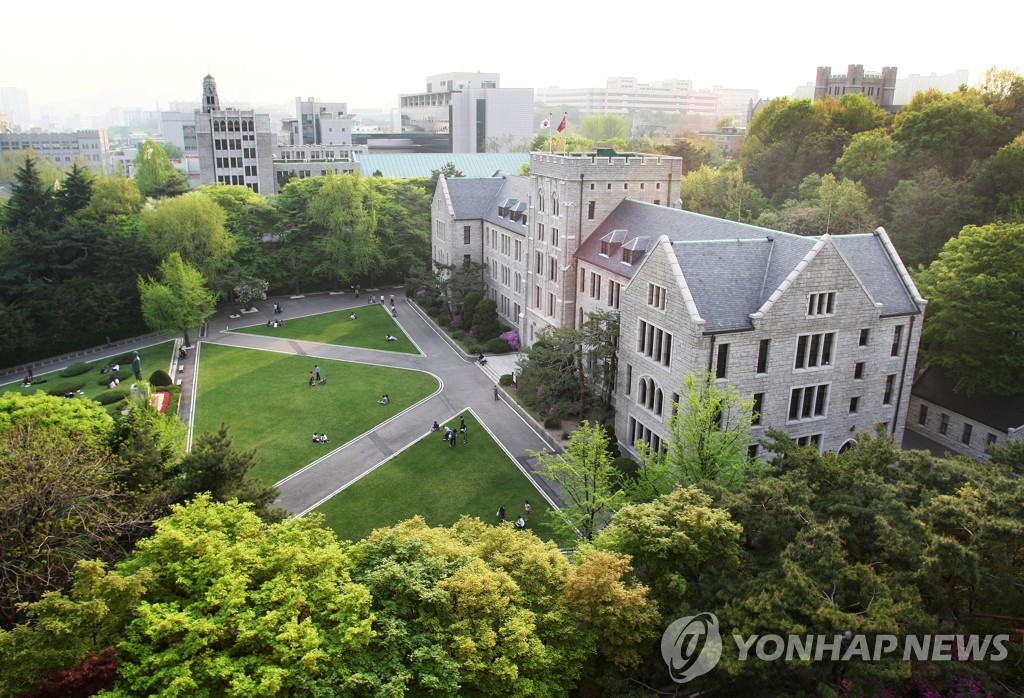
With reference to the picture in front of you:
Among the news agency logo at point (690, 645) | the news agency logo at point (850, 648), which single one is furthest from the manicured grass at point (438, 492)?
the news agency logo at point (850, 648)

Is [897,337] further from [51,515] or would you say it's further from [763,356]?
[51,515]

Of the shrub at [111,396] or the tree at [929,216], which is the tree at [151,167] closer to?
the shrub at [111,396]

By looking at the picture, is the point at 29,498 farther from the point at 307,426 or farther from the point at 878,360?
the point at 878,360

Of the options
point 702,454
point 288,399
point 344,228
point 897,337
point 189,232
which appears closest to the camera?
point 702,454

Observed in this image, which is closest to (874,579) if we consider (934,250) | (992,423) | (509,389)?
(992,423)

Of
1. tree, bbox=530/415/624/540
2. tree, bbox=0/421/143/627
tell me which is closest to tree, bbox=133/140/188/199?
tree, bbox=0/421/143/627

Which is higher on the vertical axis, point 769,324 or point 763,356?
point 769,324

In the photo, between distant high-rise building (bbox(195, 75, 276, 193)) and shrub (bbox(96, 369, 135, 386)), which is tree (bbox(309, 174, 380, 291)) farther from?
distant high-rise building (bbox(195, 75, 276, 193))

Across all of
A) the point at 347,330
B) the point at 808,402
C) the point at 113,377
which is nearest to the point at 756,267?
the point at 808,402
